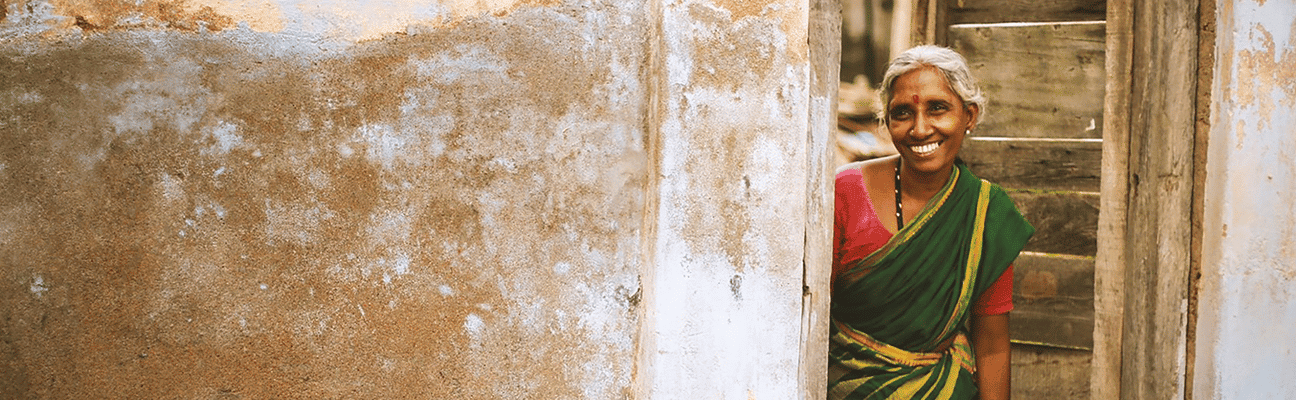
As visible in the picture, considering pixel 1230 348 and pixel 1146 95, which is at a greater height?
pixel 1146 95

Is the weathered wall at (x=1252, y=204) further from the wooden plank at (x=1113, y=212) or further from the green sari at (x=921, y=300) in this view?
the green sari at (x=921, y=300)

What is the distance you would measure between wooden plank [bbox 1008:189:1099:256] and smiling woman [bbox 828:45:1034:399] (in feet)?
5.70

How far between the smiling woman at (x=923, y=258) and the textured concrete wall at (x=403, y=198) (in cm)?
56

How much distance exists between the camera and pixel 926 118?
6.47 feet

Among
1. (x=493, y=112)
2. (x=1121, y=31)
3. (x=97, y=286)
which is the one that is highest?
(x=1121, y=31)

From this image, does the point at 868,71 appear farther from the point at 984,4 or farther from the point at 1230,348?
the point at 1230,348

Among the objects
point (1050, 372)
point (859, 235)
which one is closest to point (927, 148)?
point (859, 235)

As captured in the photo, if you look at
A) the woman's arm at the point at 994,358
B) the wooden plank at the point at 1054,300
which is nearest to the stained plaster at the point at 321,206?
the woman's arm at the point at 994,358

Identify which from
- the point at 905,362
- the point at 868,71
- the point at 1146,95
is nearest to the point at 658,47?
the point at 905,362

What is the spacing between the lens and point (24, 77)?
150cm

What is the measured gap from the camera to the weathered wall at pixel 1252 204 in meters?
1.82

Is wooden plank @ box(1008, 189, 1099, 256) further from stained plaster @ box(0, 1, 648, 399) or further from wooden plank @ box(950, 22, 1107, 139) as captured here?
stained plaster @ box(0, 1, 648, 399)

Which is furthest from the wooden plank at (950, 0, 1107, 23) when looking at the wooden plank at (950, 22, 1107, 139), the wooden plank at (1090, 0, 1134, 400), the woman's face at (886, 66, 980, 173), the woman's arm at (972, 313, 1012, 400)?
the woman's arm at (972, 313, 1012, 400)

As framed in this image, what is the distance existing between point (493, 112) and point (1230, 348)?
1787 millimetres
